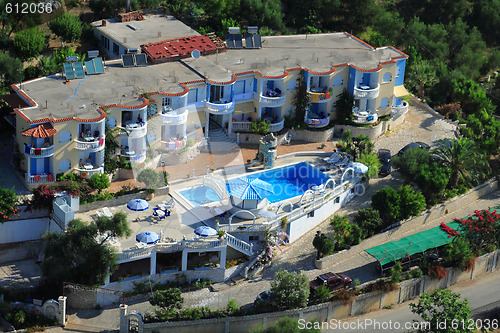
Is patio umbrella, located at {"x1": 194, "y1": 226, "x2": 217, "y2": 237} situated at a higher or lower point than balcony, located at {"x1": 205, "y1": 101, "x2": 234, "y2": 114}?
lower

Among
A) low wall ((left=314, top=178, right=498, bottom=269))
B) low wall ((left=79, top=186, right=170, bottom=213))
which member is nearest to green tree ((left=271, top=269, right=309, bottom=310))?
low wall ((left=314, top=178, right=498, bottom=269))

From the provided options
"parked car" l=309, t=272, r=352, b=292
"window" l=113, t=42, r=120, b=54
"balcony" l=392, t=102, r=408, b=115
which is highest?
"window" l=113, t=42, r=120, b=54

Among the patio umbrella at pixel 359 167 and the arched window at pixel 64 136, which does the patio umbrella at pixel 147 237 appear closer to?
the arched window at pixel 64 136

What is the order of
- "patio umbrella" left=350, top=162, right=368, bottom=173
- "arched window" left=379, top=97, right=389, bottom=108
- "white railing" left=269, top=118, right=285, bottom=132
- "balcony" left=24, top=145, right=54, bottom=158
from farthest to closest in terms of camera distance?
1. "arched window" left=379, top=97, right=389, bottom=108
2. "white railing" left=269, top=118, right=285, bottom=132
3. "patio umbrella" left=350, top=162, right=368, bottom=173
4. "balcony" left=24, top=145, right=54, bottom=158

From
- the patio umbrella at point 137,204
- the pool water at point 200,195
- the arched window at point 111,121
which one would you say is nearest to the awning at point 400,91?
the pool water at point 200,195

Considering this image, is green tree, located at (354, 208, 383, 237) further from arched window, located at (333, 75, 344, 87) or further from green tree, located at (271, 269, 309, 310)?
arched window, located at (333, 75, 344, 87)

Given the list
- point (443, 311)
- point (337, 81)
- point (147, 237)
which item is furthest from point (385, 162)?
point (147, 237)
